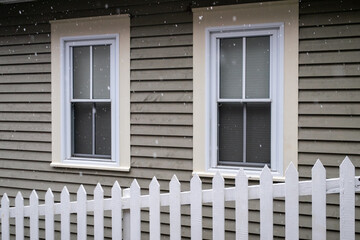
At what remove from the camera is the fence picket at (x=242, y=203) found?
2.95 meters

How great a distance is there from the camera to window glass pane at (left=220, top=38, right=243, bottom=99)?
15.2ft

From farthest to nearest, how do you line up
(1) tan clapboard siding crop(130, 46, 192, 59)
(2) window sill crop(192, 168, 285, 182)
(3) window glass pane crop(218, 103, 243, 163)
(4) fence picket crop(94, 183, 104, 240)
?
(1) tan clapboard siding crop(130, 46, 192, 59) → (3) window glass pane crop(218, 103, 243, 163) → (2) window sill crop(192, 168, 285, 182) → (4) fence picket crop(94, 183, 104, 240)

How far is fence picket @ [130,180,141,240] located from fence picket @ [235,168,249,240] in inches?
35.2

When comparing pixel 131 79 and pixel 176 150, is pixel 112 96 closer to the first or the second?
pixel 131 79

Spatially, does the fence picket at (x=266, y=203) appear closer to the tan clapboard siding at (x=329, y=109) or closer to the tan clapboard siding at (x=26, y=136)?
the tan clapboard siding at (x=329, y=109)

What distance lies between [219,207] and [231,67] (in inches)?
84.9

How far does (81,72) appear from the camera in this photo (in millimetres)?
5441

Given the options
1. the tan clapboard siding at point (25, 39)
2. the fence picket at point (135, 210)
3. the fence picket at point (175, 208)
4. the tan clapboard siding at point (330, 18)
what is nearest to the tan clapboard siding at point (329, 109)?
the tan clapboard siding at point (330, 18)

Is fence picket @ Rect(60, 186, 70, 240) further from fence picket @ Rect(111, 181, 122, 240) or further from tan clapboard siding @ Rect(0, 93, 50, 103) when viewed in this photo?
tan clapboard siding @ Rect(0, 93, 50, 103)

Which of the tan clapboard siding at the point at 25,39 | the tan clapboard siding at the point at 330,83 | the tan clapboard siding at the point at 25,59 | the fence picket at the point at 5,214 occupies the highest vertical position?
the tan clapboard siding at the point at 25,39

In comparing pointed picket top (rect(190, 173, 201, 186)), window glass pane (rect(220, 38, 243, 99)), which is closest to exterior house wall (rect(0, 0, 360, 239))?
window glass pane (rect(220, 38, 243, 99))

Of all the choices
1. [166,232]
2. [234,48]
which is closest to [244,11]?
[234,48]

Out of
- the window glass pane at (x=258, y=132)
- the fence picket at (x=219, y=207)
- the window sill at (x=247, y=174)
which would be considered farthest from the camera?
the window glass pane at (x=258, y=132)

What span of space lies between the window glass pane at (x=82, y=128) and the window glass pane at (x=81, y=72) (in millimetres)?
170
